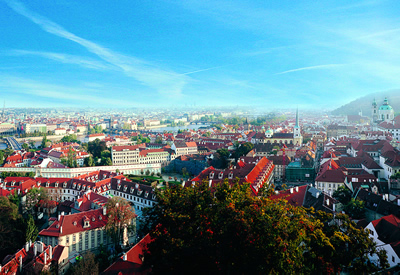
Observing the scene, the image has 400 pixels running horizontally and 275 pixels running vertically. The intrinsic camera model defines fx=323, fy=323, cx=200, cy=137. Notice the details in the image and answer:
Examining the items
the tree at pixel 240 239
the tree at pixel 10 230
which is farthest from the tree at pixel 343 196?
the tree at pixel 10 230

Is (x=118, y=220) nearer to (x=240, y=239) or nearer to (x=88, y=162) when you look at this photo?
(x=240, y=239)

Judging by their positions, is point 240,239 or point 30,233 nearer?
point 240,239

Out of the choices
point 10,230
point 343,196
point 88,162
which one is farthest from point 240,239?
point 88,162

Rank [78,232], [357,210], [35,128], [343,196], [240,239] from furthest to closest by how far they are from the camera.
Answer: [35,128] → [343,196] → [357,210] → [78,232] → [240,239]

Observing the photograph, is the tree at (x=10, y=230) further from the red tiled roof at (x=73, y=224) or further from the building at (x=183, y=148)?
the building at (x=183, y=148)

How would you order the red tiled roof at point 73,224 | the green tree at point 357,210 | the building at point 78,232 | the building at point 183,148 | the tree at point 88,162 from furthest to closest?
the building at point 183,148 < the tree at point 88,162 < the green tree at point 357,210 < the red tiled roof at point 73,224 < the building at point 78,232

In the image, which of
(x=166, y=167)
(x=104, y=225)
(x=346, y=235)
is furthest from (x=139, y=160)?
(x=346, y=235)
